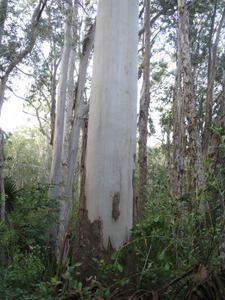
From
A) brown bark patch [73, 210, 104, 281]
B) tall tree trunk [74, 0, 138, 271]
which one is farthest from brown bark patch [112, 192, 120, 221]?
brown bark patch [73, 210, 104, 281]

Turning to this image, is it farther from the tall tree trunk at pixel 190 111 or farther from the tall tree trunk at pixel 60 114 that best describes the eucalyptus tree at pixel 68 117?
the tall tree trunk at pixel 190 111

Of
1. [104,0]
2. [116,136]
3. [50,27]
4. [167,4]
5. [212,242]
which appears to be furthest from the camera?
[167,4]

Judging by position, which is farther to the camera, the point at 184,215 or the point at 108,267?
the point at 184,215

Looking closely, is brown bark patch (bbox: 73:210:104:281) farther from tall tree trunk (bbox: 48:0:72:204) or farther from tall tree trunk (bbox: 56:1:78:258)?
tall tree trunk (bbox: 48:0:72:204)

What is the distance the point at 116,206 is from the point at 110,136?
507mm

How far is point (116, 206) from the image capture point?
8.84 feet

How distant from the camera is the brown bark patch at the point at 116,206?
8.80 ft

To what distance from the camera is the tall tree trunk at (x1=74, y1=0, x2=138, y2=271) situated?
267cm

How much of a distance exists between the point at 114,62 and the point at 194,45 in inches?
563

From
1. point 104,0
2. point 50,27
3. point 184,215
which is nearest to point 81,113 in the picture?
point 50,27

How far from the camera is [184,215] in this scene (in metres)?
2.60

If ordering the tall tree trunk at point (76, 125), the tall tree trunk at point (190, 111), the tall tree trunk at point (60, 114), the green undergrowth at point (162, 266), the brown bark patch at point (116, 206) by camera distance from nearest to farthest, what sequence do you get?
the green undergrowth at point (162, 266)
the brown bark patch at point (116, 206)
the tall tree trunk at point (190, 111)
the tall tree trunk at point (76, 125)
the tall tree trunk at point (60, 114)

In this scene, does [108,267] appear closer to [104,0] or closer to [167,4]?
[104,0]

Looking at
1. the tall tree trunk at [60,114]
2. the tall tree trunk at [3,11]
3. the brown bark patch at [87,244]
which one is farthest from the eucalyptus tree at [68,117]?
the brown bark patch at [87,244]
